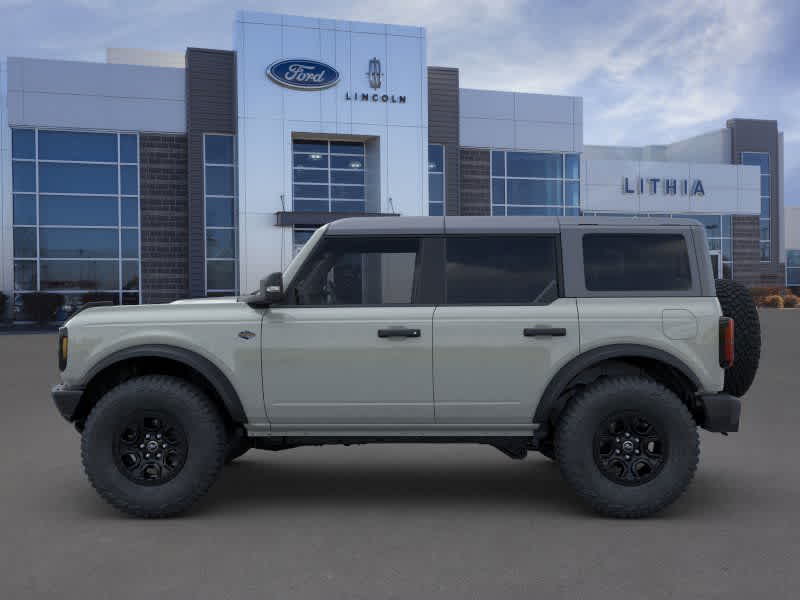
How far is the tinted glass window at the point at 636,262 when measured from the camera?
5.66 metres

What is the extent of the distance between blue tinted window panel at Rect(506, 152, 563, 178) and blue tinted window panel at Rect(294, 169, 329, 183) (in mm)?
8860

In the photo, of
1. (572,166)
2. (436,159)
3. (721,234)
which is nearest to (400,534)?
(436,159)

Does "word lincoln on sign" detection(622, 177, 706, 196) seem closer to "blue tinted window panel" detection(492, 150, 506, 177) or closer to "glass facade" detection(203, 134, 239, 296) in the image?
"blue tinted window panel" detection(492, 150, 506, 177)

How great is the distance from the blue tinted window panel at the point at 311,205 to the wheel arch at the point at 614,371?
27.4 metres

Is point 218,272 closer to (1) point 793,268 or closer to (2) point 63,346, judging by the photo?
(2) point 63,346

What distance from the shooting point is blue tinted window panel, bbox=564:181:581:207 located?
3803 centimetres

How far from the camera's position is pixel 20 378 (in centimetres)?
1399

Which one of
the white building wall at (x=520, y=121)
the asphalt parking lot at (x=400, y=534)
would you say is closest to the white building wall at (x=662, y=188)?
the white building wall at (x=520, y=121)

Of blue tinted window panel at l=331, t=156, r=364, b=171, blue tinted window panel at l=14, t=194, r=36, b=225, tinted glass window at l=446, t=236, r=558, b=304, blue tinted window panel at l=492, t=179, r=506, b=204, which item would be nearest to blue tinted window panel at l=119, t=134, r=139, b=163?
blue tinted window panel at l=14, t=194, r=36, b=225

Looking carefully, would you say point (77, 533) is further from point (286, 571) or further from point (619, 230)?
point (619, 230)

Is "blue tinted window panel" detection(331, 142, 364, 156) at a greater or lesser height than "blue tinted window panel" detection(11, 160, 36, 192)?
greater

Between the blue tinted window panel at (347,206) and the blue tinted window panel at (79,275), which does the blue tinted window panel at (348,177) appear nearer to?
the blue tinted window panel at (347,206)

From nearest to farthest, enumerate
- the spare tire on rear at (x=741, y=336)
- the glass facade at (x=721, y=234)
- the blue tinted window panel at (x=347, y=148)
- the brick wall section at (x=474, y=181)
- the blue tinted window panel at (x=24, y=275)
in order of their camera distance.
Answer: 1. the spare tire on rear at (x=741, y=336)
2. the blue tinted window panel at (x=24, y=275)
3. the blue tinted window panel at (x=347, y=148)
4. the brick wall section at (x=474, y=181)
5. the glass facade at (x=721, y=234)

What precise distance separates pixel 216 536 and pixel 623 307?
2.96m
